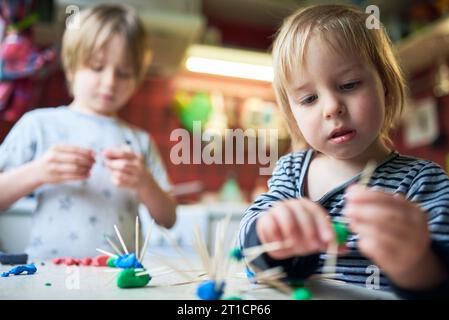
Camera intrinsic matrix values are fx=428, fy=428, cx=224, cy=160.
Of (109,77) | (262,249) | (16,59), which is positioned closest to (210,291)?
(262,249)

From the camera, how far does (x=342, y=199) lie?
505 mm

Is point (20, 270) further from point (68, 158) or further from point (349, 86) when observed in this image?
point (349, 86)

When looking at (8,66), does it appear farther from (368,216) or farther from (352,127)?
(368,216)

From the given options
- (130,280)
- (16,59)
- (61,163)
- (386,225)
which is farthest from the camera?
(16,59)

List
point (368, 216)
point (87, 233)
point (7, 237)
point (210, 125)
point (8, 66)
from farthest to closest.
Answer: point (210, 125) → point (7, 237) → point (8, 66) → point (87, 233) → point (368, 216)

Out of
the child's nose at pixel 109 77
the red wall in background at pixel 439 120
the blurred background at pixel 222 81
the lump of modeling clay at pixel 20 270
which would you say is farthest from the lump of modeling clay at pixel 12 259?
the red wall in background at pixel 439 120

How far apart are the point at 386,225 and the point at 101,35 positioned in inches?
30.9

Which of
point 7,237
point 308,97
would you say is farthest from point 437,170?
point 7,237

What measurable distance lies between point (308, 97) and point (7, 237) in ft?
4.73

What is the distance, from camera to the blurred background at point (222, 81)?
6.31ft

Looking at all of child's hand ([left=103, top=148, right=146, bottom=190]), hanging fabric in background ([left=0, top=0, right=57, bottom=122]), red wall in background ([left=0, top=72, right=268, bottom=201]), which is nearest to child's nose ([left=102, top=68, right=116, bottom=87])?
child's hand ([left=103, top=148, right=146, bottom=190])

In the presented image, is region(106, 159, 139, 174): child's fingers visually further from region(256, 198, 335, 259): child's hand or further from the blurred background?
the blurred background

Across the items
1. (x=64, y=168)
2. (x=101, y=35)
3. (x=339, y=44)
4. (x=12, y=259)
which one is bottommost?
(x=12, y=259)

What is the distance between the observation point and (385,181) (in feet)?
1.66
